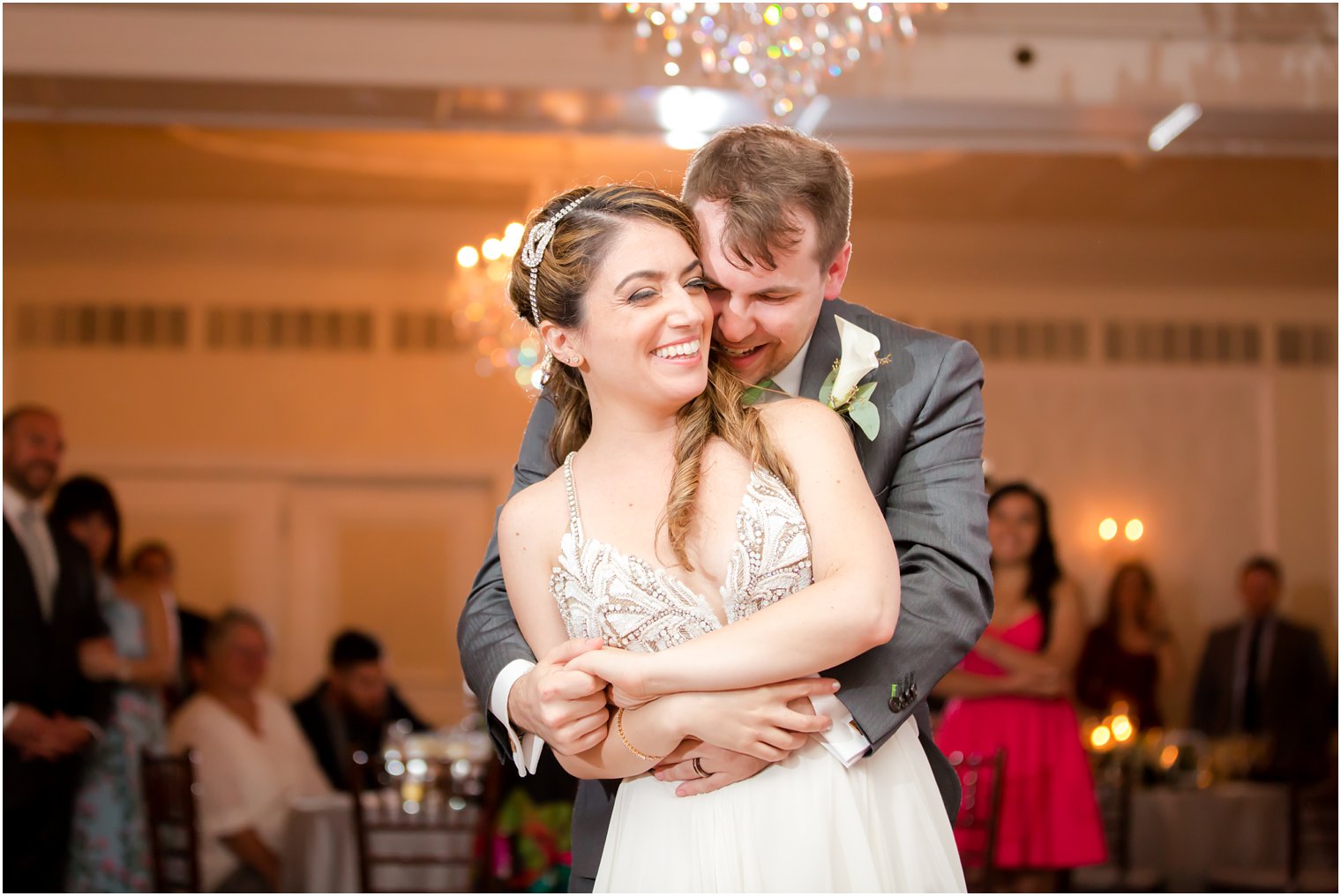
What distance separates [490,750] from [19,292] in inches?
187

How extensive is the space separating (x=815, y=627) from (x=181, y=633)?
20.6ft

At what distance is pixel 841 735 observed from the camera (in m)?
1.81

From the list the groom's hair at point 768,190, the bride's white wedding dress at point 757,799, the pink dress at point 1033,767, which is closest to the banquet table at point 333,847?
the pink dress at point 1033,767

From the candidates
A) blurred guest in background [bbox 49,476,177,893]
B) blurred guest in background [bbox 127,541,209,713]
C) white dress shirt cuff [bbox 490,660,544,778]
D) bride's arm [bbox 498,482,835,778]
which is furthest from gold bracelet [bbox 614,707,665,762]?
blurred guest in background [bbox 127,541,209,713]

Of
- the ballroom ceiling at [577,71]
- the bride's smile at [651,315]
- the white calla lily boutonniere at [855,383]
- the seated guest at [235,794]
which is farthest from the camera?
the seated guest at [235,794]

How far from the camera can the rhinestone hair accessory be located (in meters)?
1.87

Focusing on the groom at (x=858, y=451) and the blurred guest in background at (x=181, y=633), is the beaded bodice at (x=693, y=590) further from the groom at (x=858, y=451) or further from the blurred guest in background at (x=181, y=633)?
the blurred guest in background at (x=181, y=633)

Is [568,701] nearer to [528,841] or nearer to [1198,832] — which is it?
[528,841]

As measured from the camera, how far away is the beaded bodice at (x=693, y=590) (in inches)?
69.8

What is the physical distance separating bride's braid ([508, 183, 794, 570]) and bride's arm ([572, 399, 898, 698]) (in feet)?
0.31

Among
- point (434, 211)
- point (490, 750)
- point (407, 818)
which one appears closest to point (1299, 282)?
point (434, 211)

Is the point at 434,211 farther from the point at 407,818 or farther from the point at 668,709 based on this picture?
the point at 668,709

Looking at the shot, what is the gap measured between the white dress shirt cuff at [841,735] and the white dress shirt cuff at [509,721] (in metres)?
0.40

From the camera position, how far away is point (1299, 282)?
30.0 ft
